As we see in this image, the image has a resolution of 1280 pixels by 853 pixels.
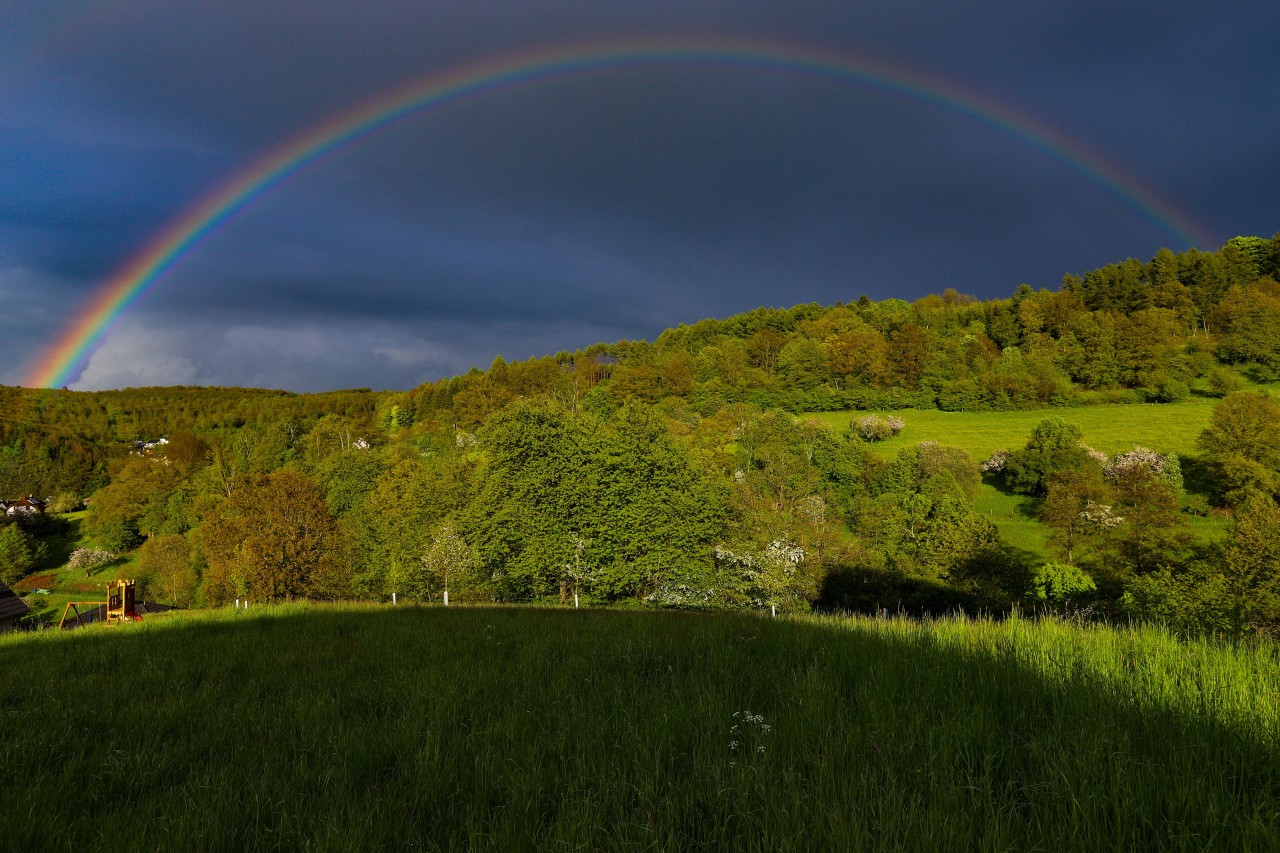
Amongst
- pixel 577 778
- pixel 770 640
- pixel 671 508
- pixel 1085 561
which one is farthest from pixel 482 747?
pixel 1085 561

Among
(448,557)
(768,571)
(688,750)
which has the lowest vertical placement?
(768,571)

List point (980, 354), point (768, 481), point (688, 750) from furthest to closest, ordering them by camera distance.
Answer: point (980, 354)
point (768, 481)
point (688, 750)

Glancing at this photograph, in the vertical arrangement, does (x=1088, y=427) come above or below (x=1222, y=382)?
below

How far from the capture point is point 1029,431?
85.4 meters

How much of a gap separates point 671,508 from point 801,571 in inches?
607

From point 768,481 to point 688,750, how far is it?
229ft

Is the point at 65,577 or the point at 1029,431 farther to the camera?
the point at 65,577

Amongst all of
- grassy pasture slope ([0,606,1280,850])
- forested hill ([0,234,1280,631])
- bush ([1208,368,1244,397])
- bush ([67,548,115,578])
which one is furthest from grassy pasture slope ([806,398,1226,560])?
bush ([67,548,115,578])

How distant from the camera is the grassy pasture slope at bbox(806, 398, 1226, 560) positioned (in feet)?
209

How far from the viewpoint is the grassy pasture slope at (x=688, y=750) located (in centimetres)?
236

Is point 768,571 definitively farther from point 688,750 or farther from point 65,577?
point 65,577

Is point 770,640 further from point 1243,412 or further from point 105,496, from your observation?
point 105,496

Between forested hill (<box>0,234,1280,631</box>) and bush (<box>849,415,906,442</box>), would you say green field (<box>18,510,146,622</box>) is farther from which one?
bush (<box>849,415,906,442</box>)

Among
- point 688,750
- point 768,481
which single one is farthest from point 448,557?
point 688,750
